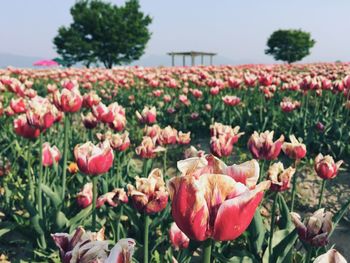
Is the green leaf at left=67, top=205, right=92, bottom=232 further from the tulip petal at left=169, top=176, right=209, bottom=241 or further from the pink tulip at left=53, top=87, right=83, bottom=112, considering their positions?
the tulip petal at left=169, top=176, right=209, bottom=241

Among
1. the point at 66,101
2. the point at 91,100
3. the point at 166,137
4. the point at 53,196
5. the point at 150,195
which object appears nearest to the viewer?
the point at 150,195

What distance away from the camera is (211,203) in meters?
1.09

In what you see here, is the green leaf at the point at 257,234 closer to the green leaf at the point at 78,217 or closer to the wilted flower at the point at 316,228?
the wilted flower at the point at 316,228

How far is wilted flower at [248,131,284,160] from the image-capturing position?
2.76 meters

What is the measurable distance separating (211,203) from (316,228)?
110 centimetres

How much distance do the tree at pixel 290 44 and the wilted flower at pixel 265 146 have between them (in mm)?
A: 72742

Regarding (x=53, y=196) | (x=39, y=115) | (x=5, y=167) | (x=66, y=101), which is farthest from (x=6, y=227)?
(x=5, y=167)

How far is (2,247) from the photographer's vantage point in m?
3.56

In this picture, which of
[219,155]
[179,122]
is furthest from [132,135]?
[219,155]

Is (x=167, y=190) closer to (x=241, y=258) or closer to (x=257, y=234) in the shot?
(x=241, y=258)

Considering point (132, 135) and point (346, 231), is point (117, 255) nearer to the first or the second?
point (346, 231)

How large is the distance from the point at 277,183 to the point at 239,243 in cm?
128

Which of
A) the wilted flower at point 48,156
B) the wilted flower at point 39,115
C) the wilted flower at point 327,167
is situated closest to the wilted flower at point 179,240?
the wilted flower at point 327,167

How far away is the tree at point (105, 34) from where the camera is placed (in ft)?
173
